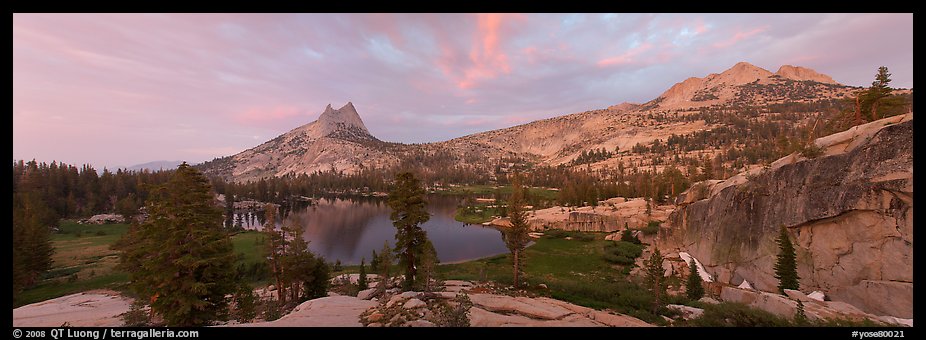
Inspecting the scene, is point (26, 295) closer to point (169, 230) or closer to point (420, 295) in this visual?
point (169, 230)

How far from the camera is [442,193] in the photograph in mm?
170750

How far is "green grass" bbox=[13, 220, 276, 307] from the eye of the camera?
107ft

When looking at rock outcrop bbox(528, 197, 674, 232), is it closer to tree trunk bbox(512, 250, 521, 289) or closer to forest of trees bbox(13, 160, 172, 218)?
tree trunk bbox(512, 250, 521, 289)

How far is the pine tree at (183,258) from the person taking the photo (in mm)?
15270

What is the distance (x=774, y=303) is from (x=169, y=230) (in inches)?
1245

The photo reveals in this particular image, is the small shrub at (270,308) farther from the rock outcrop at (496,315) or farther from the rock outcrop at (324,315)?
the rock outcrop at (496,315)

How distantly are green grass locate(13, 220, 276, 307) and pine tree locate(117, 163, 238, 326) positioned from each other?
22629 millimetres

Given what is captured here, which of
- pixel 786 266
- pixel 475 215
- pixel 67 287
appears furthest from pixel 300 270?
pixel 475 215

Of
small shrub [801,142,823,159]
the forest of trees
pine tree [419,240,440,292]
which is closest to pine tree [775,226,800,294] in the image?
small shrub [801,142,823,159]

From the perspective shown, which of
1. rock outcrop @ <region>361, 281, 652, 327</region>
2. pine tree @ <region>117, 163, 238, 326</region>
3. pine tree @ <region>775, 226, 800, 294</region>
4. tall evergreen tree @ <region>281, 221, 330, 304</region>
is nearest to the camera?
rock outcrop @ <region>361, 281, 652, 327</region>

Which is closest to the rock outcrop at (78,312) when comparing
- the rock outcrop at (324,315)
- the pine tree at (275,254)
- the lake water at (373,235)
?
the pine tree at (275,254)

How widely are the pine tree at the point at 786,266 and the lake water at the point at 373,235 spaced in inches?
1587

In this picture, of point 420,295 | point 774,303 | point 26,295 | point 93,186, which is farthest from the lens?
point 93,186
